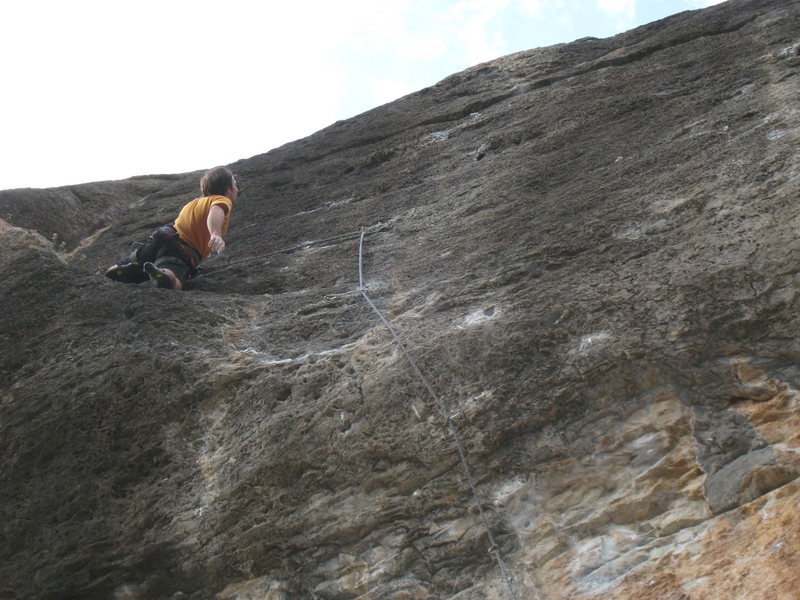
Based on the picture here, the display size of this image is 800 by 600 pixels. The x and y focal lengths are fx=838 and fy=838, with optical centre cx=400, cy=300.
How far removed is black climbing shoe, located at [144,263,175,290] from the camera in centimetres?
643

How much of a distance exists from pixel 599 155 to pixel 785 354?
2726mm

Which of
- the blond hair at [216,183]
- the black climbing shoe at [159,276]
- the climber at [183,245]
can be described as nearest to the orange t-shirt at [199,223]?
the climber at [183,245]

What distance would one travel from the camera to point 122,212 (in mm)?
10156

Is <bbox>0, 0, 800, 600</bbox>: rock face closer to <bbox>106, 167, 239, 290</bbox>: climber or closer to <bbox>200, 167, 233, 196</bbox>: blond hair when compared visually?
<bbox>106, 167, 239, 290</bbox>: climber

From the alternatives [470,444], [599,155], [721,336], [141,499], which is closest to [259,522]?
[141,499]

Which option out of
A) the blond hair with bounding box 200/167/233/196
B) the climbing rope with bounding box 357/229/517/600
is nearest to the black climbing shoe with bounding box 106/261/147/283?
the blond hair with bounding box 200/167/233/196

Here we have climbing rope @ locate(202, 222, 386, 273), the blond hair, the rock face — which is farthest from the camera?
the blond hair

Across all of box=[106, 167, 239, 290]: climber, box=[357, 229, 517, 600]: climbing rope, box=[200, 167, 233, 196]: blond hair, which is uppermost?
box=[200, 167, 233, 196]: blond hair

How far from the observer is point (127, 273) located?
269 inches

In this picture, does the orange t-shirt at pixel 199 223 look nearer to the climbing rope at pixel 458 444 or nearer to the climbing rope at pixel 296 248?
the climbing rope at pixel 296 248

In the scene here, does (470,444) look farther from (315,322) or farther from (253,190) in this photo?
(253,190)

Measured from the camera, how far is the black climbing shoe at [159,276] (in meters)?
6.43

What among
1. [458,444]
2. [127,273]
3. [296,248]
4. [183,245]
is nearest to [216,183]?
[183,245]

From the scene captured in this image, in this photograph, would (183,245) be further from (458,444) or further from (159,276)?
(458,444)
